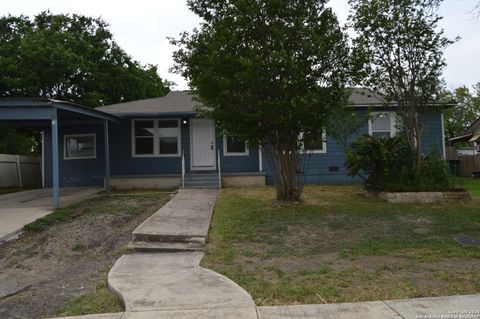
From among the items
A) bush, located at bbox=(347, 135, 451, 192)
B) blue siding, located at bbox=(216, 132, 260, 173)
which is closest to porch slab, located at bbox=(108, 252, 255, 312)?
bush, located at bbox=(347, 135, 451, 192)

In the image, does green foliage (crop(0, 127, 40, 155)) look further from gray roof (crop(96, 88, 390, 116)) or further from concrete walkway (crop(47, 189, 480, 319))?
concrete walkway (crop(47, 189, 480, 319))

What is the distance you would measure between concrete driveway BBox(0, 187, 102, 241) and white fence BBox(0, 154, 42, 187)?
18.5 feet

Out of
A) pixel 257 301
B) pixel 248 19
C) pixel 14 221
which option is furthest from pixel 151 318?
pixel 248 19

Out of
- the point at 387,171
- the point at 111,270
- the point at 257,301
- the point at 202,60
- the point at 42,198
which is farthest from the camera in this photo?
the point at 42,198

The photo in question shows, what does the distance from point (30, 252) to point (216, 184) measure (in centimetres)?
865

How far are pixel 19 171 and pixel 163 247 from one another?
1733cm

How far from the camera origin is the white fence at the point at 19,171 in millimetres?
20500

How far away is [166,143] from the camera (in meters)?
17.3

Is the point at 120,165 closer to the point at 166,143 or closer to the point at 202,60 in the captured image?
the point at 166,143

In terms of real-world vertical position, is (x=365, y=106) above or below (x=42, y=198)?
above

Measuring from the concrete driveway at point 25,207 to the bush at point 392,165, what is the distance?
7.97 meters

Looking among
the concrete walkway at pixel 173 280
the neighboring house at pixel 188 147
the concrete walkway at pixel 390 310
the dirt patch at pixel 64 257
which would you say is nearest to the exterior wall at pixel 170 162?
the neighboring house at pixel 188 147

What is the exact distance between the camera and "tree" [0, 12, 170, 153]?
2422 cm

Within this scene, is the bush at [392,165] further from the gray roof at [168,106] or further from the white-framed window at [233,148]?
the white-framed window at [233,148]
